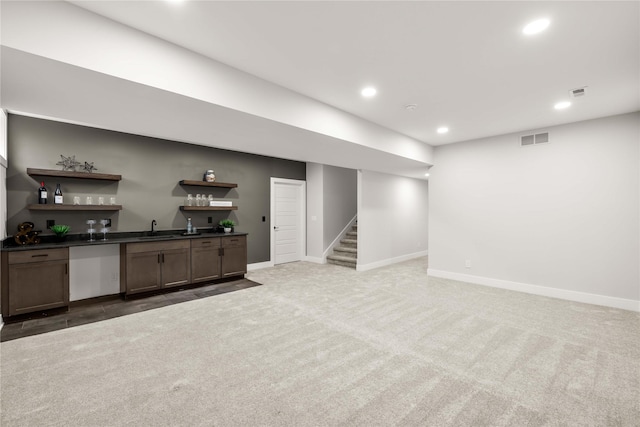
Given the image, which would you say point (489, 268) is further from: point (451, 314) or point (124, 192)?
point (124, 192)

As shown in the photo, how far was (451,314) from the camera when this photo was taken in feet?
12.2

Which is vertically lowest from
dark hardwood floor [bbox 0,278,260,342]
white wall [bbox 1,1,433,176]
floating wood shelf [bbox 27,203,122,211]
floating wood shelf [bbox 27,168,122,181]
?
dark hardwood floor [bbox 0,278,260,342]

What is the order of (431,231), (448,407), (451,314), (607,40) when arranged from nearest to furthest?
(448,407), (607,40), (451,314), (431,231)

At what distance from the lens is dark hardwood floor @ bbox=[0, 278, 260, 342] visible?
10.6 feet

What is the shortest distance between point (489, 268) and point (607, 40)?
12.7ft

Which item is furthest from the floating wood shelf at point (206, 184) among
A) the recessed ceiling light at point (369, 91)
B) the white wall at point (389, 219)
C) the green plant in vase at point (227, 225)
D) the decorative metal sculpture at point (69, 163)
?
the recessed ceiling light at point (369, 91)

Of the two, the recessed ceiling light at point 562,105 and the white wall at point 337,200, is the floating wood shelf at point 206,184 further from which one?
the recessed ceiling light at point 562,105

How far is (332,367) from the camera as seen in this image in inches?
96.2

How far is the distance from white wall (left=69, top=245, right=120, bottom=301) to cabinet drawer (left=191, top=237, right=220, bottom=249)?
3.68 feet

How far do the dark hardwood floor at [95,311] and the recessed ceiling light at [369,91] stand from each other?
3.61 meters

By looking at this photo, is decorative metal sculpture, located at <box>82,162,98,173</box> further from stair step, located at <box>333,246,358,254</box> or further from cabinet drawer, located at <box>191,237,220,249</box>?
stair step, located at <box>333,246,358,254</box>

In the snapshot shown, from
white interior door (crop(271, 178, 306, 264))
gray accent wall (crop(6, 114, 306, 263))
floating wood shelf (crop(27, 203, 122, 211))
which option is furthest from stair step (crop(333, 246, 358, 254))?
floating wood shelf (crop(27, 203, 122, 211))

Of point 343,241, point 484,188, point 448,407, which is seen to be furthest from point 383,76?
point 343,241

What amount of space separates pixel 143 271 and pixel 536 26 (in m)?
5.35
